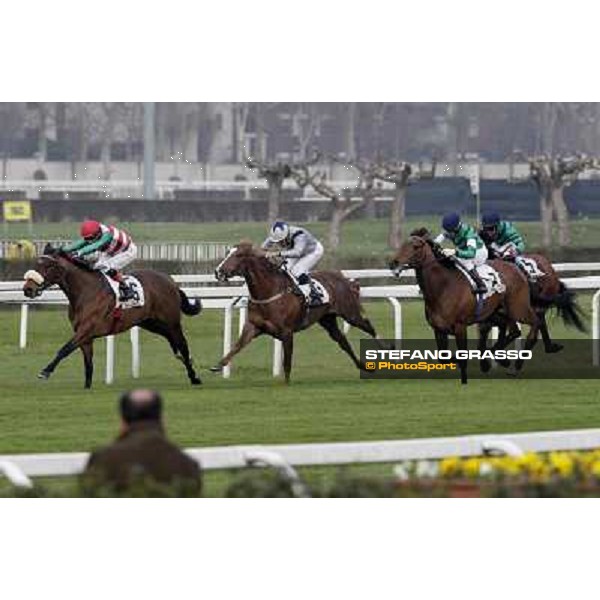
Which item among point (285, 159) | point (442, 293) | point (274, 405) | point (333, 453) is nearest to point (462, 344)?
point (442, 293)

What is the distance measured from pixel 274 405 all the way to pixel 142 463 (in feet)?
23.3

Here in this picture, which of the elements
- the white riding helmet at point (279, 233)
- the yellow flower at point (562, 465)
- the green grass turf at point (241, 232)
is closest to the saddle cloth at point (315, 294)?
the white riding helmet at point (279, 233)

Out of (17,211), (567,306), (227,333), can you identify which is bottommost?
(17,211)

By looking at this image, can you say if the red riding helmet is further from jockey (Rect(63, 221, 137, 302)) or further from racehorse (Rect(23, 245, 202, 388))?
racehorse (Rect(23, 245, 202, 388))

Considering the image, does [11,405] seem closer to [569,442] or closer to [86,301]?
[86,301]

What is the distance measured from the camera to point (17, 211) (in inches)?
1517

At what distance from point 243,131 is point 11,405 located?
126ft

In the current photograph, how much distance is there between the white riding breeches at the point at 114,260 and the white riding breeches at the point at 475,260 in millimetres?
2392

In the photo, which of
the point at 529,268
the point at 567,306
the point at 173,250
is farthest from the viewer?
the point at 173,250

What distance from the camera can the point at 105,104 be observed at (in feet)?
173

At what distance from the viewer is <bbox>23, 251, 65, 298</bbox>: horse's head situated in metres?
16.9

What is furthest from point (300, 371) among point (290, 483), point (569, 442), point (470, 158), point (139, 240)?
point (470, 158)

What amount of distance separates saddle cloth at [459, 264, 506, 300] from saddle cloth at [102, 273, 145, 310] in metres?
2.32

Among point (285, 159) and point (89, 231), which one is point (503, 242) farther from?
point (285, 159)
